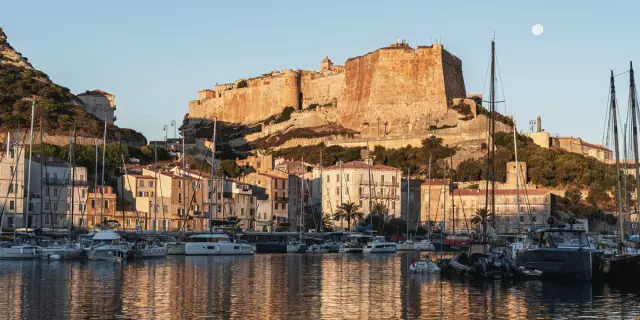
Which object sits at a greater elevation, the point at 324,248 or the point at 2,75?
the point at 2,75

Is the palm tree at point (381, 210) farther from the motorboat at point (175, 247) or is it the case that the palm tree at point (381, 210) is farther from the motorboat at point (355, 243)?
the motorboat at point (175, 247)

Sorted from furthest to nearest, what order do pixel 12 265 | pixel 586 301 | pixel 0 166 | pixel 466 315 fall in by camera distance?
pixel 0 166 → pixel 12 265 → pixel 586 301 → pixel 466 315

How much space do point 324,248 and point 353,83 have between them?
60.9 m

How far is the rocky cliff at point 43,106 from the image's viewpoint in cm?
9644

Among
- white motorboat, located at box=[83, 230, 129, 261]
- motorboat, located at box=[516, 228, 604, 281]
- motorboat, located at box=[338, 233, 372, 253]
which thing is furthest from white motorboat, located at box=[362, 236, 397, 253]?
motorboat, located at box=[516, 228, 604, 281]

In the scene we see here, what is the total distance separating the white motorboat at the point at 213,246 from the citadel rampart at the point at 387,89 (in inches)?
2339

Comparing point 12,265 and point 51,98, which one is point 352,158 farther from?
point 12,265

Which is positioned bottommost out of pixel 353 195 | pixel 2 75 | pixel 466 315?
pixel 466 315

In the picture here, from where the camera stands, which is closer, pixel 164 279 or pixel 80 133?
pixel 164 279

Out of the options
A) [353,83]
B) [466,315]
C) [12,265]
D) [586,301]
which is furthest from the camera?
[353,83]

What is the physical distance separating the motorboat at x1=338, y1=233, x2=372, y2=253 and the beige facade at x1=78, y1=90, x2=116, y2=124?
54153mm

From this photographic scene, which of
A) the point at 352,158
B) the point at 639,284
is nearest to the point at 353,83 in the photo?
the point at 352,158

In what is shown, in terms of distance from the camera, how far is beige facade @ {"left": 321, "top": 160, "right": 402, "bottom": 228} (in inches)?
3418

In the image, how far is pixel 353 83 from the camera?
128625mm
